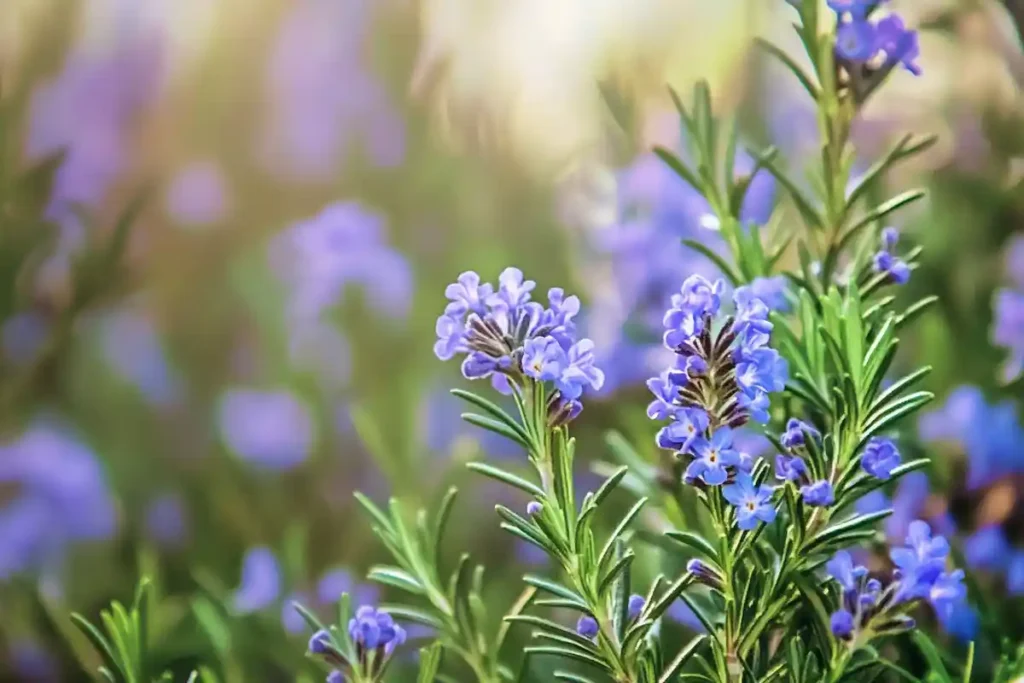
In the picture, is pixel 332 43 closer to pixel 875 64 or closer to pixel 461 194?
pixel 461 194

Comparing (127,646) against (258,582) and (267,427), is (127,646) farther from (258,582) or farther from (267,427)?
(267,427)

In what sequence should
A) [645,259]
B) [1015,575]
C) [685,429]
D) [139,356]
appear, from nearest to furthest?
1. [685,429]
2. [1015,575]
3. [645,259]
4. [139,356]

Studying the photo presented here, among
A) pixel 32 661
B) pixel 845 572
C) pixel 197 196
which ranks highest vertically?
pixel 197 196

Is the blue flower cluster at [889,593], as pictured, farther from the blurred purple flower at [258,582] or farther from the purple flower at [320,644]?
the blurred purple flower at [258,582]

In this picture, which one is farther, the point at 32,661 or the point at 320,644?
the point at 32,661

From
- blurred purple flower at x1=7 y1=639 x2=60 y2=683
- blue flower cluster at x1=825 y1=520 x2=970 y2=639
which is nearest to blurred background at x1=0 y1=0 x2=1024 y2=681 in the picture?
blurred purple flower at x1=7 y1=639 x2=60 y2=683

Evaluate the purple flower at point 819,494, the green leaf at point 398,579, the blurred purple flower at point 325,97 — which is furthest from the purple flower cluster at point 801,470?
the blurred purple flower at point 325,97

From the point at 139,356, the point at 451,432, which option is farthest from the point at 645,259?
the point at 139,356

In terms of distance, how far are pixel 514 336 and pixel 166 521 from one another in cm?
39

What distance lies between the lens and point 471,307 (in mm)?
245

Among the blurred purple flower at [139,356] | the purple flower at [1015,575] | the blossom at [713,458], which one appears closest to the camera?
the blossom at [713,458]

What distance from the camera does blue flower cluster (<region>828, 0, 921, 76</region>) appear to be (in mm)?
290

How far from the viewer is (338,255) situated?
1.84 feet

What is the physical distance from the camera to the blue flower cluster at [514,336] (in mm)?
237
